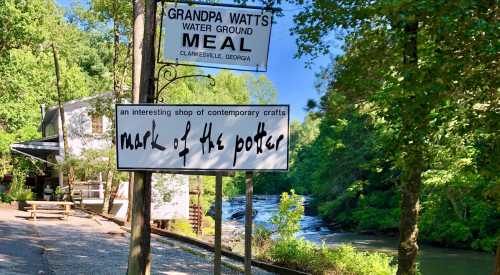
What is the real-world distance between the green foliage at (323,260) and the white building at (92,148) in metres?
12.7

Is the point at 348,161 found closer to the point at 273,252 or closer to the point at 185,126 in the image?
the point at 273,252

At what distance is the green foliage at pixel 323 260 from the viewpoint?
1190 centimetres

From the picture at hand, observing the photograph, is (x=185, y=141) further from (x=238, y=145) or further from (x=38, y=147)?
(x=38, y=147)

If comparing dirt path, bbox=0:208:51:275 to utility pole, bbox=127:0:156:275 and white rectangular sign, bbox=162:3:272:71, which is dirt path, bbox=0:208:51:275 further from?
white rectangular sign, bbox=162:3:272:71

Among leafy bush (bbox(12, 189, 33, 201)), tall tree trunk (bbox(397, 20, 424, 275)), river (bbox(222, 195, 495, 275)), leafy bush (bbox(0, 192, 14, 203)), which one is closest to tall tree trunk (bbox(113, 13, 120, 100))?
river (bbox(222, 195, 495, 275))

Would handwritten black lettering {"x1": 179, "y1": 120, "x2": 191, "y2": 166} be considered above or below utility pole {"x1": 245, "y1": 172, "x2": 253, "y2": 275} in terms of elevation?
above

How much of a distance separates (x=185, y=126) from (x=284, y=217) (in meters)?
Answer: 10.6

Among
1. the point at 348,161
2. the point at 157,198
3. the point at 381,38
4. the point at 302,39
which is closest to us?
the point at 381,38

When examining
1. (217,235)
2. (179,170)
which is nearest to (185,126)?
(179,170)

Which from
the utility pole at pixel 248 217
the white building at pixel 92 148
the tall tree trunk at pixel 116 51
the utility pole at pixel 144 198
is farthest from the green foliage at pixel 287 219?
the tall tree trunk at pixel 116 51

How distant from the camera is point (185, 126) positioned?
482cm

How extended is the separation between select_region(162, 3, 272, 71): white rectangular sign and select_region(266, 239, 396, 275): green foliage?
7563 mm

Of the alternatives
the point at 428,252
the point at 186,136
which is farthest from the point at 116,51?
the point at 186,136

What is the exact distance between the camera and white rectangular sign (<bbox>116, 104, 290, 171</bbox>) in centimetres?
477
